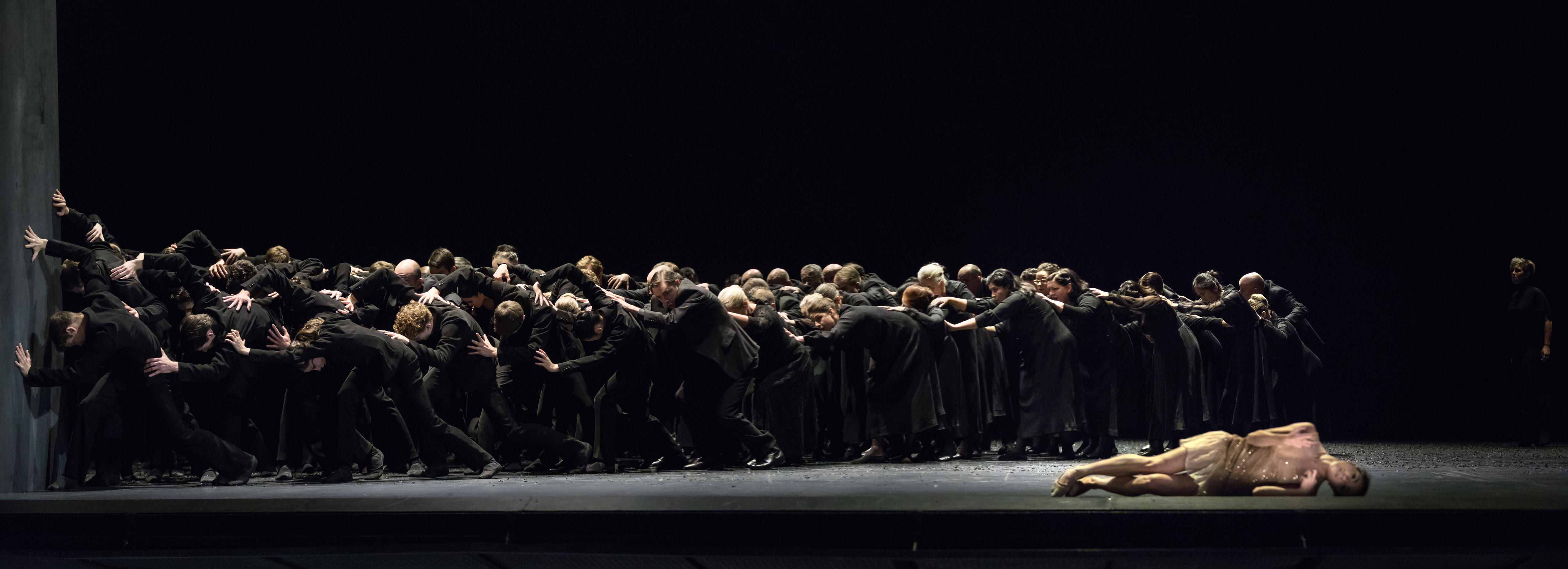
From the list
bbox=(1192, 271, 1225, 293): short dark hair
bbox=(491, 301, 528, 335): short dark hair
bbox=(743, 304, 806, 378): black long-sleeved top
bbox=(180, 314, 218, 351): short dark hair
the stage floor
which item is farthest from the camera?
bbox=(1192, 271, 1225, 293): short dark hair

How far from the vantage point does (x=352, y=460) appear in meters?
6.41

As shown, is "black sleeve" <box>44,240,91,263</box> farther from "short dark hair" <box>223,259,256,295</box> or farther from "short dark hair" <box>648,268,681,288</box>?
"short dark hair" <box>648,268,681,288</box>

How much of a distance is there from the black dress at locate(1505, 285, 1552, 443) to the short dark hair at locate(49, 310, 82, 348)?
366 inches

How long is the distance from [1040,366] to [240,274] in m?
5.02

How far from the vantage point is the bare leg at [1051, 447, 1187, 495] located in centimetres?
479

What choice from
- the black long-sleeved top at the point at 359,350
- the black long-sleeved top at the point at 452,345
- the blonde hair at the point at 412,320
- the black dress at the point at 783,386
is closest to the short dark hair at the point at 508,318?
the black long-sleeved top at the point at 452,345

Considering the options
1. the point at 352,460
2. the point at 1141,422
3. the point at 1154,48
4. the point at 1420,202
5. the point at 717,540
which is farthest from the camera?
the point at 1154,48

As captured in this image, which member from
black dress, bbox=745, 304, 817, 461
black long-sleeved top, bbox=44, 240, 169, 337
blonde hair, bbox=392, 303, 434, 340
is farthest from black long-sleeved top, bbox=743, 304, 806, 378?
black long-sleeved top, bbox=44, 240, 169, 337

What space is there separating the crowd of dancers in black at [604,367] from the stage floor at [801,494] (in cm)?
31

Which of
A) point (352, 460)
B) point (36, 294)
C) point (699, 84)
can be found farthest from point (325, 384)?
point (699, 84)

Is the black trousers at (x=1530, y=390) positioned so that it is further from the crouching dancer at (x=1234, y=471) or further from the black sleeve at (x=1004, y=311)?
the crouching dancer at (x=1234, y=471)

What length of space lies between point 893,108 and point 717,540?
26.8 feet

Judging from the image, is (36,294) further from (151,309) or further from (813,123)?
(813,123)

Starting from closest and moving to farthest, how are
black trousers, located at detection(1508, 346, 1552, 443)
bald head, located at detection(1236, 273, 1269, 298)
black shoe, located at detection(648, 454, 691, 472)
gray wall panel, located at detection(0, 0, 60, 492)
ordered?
1. gray wall panel, located at detection(0, 0, 60, 492)
2. black shoe, located at detection(648, 454, 691, 472)
3. black trousers, located at detection(1508, 346, 1552, 443)
4. bald head, located at detection(1236, 273, 1269, 298)
